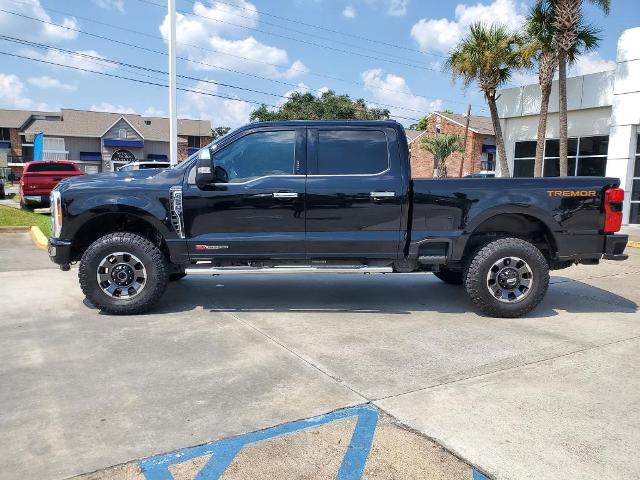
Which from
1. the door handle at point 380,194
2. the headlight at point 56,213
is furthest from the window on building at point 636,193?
the headlight at point 56,213

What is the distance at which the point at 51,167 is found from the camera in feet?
59.9

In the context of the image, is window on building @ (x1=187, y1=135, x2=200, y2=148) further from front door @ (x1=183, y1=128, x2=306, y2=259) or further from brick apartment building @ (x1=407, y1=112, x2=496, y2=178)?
front door @ (x1=183, y1=128, x2=306, y2=259)

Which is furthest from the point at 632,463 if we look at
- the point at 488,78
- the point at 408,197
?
the point at 488,78

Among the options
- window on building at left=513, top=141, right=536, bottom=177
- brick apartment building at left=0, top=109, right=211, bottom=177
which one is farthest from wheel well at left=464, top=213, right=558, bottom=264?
brick apartment building at left=0, top=109, right=211, bottom=177

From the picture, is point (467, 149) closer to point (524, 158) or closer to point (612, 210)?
point (524, 158)

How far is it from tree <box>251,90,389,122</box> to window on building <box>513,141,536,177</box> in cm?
2832

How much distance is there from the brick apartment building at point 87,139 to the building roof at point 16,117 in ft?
0.35

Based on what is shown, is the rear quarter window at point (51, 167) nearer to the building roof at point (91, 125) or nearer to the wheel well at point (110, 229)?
the wheel well at point (110, 229)

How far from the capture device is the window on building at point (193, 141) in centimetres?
6562

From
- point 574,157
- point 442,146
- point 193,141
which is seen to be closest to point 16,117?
point 193,141

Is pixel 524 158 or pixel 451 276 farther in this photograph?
pixel 524 158

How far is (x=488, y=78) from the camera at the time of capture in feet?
66.3

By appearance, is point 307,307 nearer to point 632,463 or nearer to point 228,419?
point 228,419

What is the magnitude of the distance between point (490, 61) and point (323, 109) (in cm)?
3080
